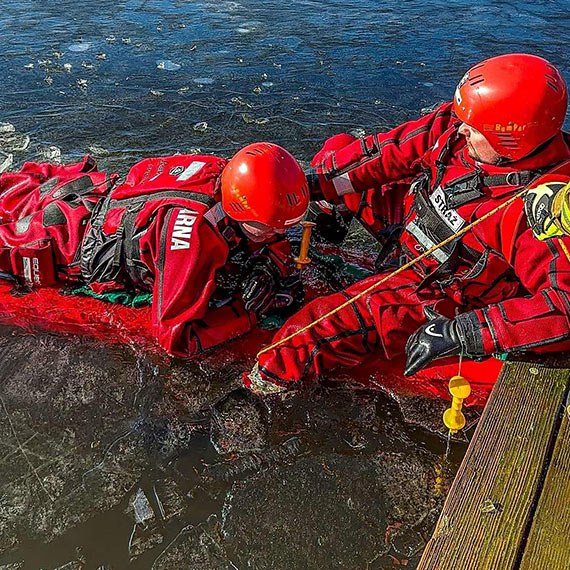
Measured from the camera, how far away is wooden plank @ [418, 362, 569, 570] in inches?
77.0

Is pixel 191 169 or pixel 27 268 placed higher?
pixel 191 169

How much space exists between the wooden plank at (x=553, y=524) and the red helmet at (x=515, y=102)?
1332mm

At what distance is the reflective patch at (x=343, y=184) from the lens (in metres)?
3.76

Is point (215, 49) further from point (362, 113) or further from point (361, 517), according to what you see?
point (361, 517)

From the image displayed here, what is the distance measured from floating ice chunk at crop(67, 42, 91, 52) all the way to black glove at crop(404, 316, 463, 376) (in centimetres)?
727

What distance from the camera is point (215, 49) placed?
852 centimetres

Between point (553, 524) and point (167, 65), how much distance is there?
7337 millimetres

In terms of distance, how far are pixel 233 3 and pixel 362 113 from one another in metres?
5.04

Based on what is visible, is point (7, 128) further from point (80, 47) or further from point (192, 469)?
point (192, 469)

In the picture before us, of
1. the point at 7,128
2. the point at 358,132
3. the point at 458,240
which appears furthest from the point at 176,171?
the point at 7,128

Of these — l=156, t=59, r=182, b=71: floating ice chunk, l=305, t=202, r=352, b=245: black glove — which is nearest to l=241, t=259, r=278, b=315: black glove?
l=305, t=202, r=352, b=245: black glove

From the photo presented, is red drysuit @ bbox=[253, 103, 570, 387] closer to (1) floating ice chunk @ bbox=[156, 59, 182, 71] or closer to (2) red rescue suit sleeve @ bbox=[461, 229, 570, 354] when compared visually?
(2) red rescue suit sleeve @ bbox=[461, 229, 570, 354]

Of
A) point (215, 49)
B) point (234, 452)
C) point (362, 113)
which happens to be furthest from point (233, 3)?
point (234, 452)

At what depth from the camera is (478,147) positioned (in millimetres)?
2846
